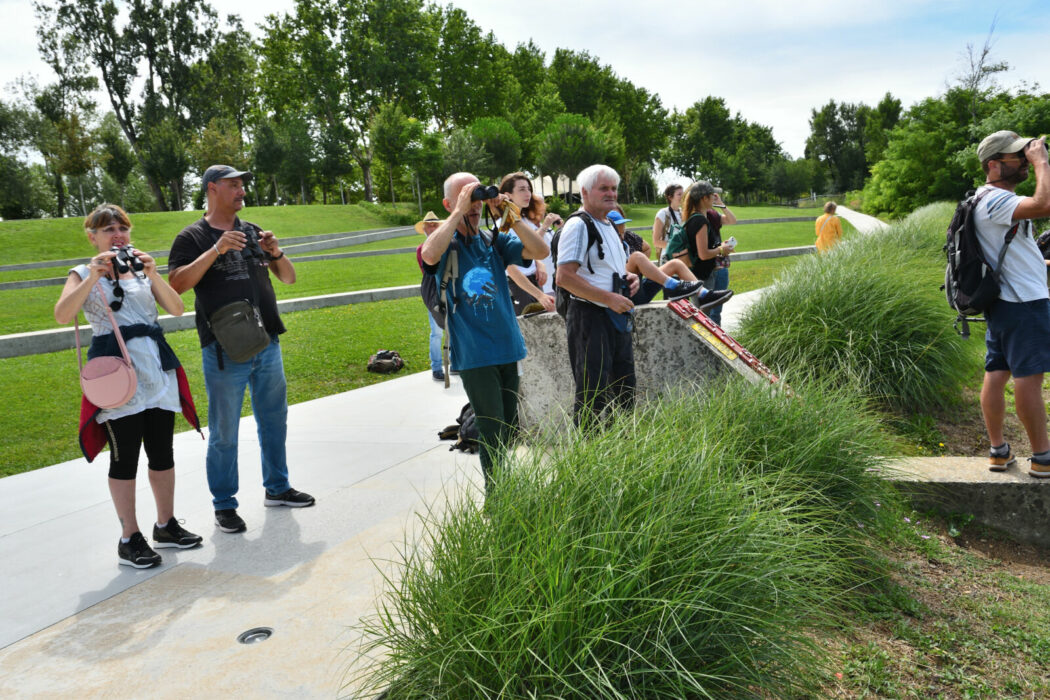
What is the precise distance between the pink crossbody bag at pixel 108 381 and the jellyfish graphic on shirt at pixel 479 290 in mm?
1678

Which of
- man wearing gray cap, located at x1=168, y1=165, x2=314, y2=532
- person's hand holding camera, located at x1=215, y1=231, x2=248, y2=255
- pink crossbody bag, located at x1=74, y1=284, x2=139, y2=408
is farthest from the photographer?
man wearing gray cap, located at x1=168, y1=165, x2=314, y2=532

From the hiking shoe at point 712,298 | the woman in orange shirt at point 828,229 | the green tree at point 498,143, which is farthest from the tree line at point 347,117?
the hiking shoe at point 712,298

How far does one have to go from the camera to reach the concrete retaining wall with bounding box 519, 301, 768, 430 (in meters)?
4.83

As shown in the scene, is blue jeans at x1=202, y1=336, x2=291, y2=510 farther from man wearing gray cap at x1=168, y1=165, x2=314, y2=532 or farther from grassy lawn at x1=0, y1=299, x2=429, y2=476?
grassy lawn at x1=0, y1=299, x2=429, y2=476

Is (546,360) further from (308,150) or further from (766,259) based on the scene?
(308,150)

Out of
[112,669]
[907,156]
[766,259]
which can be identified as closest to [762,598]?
[112,669]

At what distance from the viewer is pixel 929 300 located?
6258 millimetres

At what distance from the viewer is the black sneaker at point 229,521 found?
3.93 meters

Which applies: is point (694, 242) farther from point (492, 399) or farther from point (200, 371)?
point (200, 371)

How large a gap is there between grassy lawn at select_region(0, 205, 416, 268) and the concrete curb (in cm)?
1838

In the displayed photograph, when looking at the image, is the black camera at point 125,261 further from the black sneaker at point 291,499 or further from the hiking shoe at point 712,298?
the hiking shoe at point 712,298

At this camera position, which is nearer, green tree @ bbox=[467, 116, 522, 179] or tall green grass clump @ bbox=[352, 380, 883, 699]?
tall green grass clump @ bbox=[352, 380, 883, 699]

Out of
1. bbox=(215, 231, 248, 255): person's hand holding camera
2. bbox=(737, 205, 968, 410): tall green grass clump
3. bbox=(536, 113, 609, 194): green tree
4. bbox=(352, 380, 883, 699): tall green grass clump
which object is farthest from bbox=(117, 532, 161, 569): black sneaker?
bbox=(536, 113, 609, 194): green tree

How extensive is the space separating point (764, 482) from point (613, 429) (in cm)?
63
